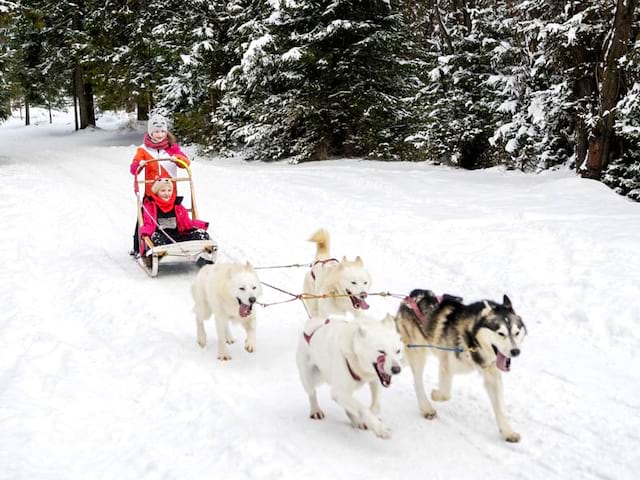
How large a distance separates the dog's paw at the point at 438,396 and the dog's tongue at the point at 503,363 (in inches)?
30.0

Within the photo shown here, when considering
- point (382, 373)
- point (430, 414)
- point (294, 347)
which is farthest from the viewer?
point (294, 347)

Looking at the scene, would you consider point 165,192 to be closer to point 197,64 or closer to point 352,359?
point 352,359

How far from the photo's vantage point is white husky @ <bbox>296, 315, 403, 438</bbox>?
3.21 m

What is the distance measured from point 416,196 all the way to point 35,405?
30.6 feet

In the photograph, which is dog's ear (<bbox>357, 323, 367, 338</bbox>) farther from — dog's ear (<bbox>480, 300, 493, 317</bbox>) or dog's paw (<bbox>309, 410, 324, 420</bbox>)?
dog's paw (<bbox>309, 410, 324, 420</bbox>)

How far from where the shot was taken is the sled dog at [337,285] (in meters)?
4.93

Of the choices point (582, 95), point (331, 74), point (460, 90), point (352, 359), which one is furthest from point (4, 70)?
point (352, 359)

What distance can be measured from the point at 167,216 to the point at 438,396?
207 inches

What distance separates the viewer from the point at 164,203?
795 cm

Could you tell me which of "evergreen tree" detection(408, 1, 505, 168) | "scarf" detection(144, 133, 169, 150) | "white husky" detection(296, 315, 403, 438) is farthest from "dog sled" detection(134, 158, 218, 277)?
"evergreen tree" detection(408, 1, 505, 168)

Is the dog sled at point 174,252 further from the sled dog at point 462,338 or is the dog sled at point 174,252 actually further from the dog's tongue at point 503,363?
the dog's tongue at point 503,363

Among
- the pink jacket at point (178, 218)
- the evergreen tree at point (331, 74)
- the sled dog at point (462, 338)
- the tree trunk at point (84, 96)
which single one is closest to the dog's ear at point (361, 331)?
the sled dog at point (462, 338)

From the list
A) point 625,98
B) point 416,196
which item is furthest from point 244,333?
point 625,98

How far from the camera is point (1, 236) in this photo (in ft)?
29.9
